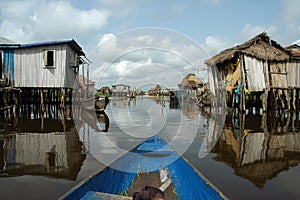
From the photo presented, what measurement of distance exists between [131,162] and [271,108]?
15901mm

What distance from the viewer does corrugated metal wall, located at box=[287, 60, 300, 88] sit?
60.1ft

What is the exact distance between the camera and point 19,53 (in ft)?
57.0

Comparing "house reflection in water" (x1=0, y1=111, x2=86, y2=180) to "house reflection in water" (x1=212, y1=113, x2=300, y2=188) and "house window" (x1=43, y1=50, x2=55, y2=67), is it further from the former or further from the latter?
"house window" (x1=43, y1=50, x2=55, y2=67)

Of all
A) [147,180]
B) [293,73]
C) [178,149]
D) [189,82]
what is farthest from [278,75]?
[147,180]

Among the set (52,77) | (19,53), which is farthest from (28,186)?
(19,53)

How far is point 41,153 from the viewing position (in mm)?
6617

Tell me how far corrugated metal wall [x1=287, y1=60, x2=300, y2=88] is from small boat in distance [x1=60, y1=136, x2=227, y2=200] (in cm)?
1600

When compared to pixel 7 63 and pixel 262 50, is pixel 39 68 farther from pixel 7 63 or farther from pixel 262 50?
pixel 262 50

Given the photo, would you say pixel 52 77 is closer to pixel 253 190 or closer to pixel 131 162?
pixel 131 162

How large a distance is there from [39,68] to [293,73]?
1778cm

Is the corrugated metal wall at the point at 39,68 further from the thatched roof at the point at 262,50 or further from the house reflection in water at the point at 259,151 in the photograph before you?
the house reflection in water at the point at 259,151

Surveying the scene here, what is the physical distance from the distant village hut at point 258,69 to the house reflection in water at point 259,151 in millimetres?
6360

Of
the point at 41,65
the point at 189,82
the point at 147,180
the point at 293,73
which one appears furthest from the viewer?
the point at 189,82

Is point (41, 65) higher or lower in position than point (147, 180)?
higher
